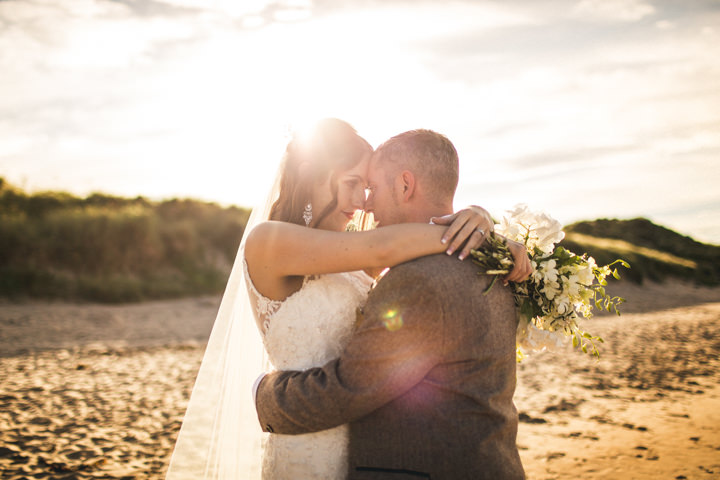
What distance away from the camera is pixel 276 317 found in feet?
8.70

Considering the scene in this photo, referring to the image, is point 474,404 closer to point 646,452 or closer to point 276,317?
point 276,317

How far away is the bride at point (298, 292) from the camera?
2355 mm

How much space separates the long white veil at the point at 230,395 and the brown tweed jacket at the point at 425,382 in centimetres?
141

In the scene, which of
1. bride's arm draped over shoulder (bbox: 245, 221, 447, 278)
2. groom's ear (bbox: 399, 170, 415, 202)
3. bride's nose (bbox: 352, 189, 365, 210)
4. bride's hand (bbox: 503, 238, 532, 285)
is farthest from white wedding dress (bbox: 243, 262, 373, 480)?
bride's hand (bbox: 503, 238, 532, 285)

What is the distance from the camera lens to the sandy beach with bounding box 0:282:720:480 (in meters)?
5.44

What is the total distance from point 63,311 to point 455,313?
16494 mm

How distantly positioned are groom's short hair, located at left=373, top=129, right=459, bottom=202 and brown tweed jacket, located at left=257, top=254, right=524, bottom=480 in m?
0.49

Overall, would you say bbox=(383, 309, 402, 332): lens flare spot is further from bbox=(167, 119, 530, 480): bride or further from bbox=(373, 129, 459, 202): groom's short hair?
bbox=(373, 129, 459, 202): groom's short hair

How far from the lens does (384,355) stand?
2074mm

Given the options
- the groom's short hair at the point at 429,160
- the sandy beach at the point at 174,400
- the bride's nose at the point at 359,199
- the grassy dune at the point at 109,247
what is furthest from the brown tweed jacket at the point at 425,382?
the grassy dune at the point at 109,247

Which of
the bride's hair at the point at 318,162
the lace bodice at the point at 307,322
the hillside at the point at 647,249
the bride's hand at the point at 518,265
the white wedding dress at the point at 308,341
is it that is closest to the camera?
the bride's hand at the point at 518,265

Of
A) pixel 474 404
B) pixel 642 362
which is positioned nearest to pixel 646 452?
pixel 474 404

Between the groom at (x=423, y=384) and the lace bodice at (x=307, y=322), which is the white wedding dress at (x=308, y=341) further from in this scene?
the groom at (x=423, y=384)

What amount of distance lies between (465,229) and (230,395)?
2.19 metres
